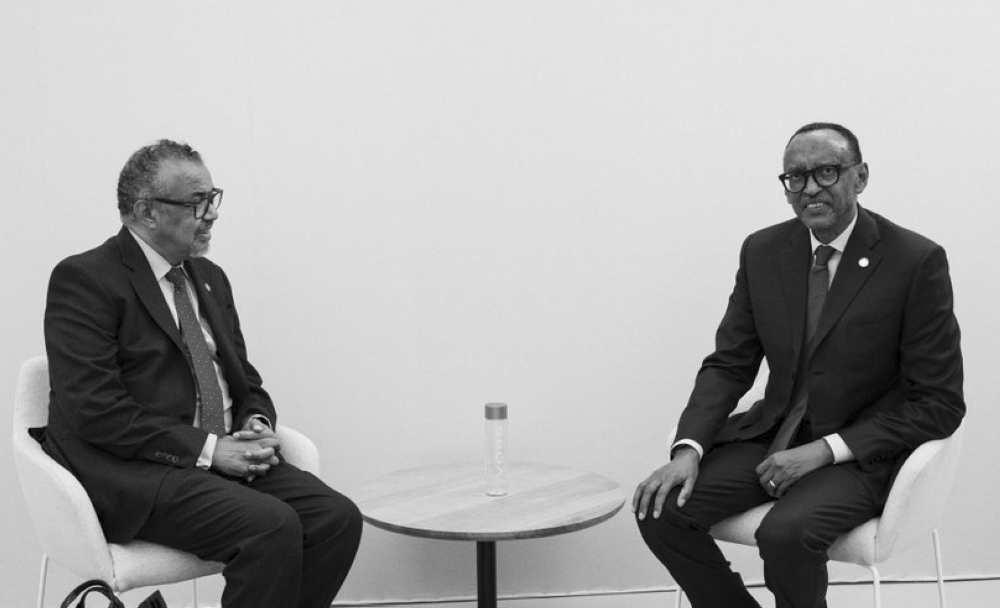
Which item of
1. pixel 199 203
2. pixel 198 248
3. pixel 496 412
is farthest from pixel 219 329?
pixel 496 412

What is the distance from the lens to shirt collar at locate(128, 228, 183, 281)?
10.4ft

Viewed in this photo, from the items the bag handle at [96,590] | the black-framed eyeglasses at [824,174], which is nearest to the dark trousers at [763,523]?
the black-framed eyeglasses at [824,174]

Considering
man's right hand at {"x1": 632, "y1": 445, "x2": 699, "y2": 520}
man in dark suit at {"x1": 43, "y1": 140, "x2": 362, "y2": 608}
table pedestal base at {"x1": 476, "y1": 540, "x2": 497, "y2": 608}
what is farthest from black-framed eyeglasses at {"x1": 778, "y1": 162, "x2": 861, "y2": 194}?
man in dark suit at {"x1": 43, "y1": 140, "x2": 362, "y2": 608}

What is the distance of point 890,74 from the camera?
12.9 feet

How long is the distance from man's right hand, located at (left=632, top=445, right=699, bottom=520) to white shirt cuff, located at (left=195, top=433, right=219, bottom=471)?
3.88ft

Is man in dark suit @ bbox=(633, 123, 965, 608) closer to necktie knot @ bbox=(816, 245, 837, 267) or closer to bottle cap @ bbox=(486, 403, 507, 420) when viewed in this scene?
necktie knot @ bbox=(816, 245, 837, 267)

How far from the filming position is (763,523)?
2984 millimetres

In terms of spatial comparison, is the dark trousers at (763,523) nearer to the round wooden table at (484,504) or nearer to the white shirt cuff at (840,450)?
the white shirt cuff at (840,450)

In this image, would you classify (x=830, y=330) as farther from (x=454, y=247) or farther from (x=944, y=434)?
(x=454, y=247)

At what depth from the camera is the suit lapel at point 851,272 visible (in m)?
3.16

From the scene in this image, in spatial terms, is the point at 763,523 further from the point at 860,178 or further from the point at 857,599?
the point at 857,599

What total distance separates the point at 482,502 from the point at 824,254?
1.25 meters

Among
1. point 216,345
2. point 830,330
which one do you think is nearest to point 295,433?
point 216,345

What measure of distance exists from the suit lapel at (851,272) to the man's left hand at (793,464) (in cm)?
29
